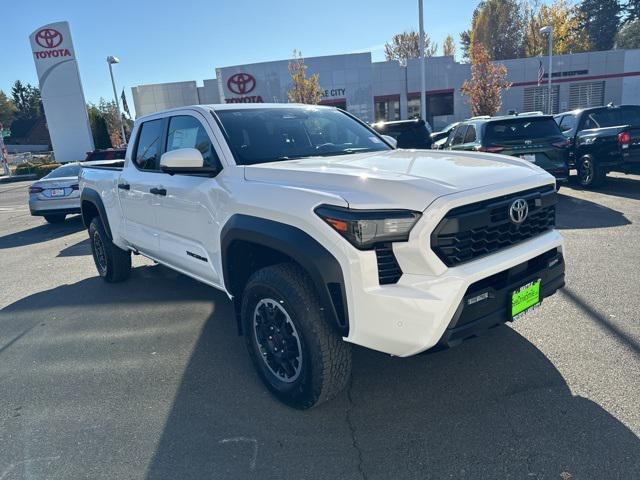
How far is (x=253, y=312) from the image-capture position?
318cm

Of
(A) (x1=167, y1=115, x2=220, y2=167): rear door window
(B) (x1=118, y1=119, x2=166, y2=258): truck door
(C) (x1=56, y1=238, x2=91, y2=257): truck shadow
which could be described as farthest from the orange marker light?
(C) (x1=56, y1=238, x2=91, y2=257): truck shadow

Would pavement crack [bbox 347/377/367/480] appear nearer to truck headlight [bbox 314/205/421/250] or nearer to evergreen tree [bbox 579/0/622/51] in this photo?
truck headlight [bbox 314/205/421/250]

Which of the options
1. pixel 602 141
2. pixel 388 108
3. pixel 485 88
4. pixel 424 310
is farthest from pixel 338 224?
pixel 388 108

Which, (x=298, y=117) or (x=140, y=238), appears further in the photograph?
(x=140, y=238)

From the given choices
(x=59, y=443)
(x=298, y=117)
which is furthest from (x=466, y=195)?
(x=59, y=443)

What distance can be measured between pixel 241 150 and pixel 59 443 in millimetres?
2227

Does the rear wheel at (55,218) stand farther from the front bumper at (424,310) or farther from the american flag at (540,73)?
the american flag at (540,73)

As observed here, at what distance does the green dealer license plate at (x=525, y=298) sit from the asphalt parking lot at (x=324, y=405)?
1.90 ft

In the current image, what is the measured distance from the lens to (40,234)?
10.2m

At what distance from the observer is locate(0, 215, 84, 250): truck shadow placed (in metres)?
9.45

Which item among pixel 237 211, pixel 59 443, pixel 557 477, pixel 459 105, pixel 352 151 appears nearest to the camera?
pixel 557 477

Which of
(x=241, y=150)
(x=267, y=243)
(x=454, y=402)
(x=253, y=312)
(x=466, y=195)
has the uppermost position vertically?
(x=241, y=150)

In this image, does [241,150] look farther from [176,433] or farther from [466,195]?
[176,433]

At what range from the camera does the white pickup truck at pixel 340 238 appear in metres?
2.43
